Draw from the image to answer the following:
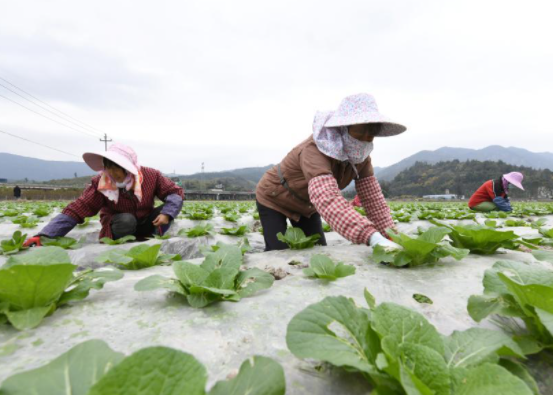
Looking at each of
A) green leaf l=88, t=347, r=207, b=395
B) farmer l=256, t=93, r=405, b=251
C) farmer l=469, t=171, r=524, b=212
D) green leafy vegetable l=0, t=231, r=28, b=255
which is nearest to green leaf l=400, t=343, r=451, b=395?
green leaf l=88, t=347, r=207, b=395

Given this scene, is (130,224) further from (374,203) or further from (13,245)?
(374,203)

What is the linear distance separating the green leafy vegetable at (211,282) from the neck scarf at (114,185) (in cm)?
253

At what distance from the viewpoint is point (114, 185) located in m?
3.50

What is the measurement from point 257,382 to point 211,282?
71 centimetres

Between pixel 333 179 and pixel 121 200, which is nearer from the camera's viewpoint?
pixel 333 179

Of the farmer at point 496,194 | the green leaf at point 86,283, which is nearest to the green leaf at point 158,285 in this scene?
the green leaf at point 86,283

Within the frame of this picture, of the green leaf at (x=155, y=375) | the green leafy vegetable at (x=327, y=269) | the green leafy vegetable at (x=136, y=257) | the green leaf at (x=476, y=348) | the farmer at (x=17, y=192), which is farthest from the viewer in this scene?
the farmer at (x=17, y=192)

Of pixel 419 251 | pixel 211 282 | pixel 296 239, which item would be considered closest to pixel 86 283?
pixel 211 282

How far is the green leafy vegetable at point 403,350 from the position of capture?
2.05ft

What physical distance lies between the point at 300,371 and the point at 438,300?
85 cm

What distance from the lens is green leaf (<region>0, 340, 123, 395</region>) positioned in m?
0.58

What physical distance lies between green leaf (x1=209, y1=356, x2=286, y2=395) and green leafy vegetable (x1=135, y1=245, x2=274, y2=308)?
487 millimetres

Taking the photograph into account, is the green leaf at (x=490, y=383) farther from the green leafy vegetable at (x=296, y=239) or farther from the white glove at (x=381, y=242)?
the green leafy vegetable at (x=296, y=239)

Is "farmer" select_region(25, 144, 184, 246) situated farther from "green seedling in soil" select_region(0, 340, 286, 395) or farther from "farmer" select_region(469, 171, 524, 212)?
"farmer" select_region(469, 171, 524, 212)
